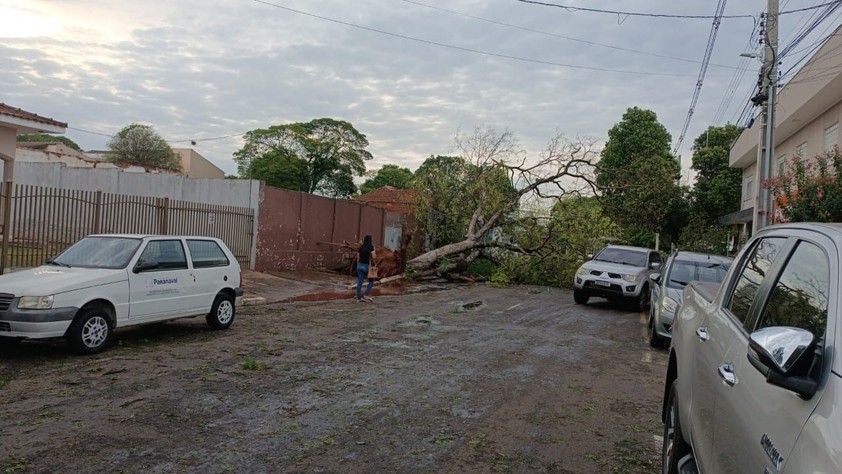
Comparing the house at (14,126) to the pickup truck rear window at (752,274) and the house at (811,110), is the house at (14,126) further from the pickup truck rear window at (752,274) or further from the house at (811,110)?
the house at (811,110)

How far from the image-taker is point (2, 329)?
24.6ft

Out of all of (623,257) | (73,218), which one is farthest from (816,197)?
(73,218)

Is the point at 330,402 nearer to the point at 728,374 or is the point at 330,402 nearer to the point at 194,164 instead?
the point at 728,374

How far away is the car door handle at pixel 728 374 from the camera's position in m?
2.67

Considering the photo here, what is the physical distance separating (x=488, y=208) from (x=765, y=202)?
42.0 ft

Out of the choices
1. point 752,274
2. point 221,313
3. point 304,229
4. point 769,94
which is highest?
point 769,94

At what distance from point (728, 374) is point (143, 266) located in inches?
318

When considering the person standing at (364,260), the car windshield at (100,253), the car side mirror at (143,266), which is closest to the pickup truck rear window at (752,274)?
the car side mirror at (143,266)

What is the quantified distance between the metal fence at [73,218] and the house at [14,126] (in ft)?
6.98

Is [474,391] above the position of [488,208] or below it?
below

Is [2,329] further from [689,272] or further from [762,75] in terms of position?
[762,75]

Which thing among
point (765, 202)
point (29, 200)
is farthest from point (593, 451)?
point (29, 200)

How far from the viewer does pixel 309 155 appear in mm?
64562

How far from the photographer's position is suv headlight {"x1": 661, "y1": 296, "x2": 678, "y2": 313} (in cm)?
1024
